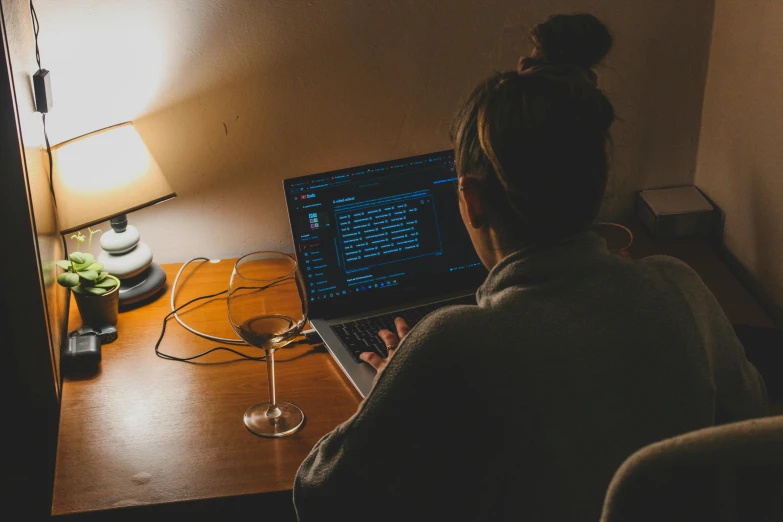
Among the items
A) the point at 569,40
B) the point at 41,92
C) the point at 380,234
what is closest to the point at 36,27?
the point at 41,92

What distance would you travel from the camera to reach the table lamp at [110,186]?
1.46 meters

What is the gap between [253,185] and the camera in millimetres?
1714

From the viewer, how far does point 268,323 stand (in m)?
1.21

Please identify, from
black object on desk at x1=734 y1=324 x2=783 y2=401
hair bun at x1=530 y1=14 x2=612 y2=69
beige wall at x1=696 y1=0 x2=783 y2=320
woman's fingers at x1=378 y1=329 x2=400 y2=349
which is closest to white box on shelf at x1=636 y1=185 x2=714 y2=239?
beige wall at x1=696 y1=0 x2=783 y2=320

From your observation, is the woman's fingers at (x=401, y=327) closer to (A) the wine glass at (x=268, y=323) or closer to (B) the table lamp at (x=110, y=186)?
(A) the wine glass at (x=268, y=323)

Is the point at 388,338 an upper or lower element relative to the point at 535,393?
lower

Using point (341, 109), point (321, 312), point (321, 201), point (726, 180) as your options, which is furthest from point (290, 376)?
point (726, 180)

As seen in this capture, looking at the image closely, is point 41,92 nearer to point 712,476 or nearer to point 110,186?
point 110,186

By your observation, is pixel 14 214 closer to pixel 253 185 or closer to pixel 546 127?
pixel 253 185

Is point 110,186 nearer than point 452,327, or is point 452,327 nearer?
point 452,327

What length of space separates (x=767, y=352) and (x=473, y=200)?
663mm

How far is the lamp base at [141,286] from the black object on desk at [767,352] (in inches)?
42.2

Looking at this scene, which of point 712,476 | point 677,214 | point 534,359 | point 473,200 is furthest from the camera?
point 677,214

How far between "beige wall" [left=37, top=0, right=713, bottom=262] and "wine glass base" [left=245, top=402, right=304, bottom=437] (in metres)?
0.57
